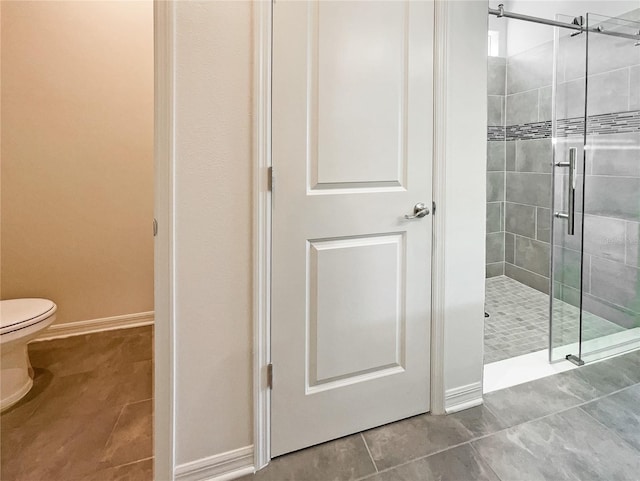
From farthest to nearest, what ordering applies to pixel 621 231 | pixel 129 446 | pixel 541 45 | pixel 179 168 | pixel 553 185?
pixel 541 45
pixel 621 231
pixel 553 185
pixel 129 446
pixel 179 168

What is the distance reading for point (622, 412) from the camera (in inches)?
65.1

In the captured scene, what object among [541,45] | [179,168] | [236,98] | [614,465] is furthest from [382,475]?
[541,45]

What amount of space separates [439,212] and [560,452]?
3.42 feet

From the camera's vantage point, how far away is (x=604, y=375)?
195 cm

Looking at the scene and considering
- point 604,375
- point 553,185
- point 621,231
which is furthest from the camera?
point 621,231

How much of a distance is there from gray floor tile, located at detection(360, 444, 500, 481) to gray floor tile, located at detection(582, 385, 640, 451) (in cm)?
64

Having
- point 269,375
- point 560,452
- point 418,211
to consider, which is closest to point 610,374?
point 560,452

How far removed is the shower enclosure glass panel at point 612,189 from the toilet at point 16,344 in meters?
3.00

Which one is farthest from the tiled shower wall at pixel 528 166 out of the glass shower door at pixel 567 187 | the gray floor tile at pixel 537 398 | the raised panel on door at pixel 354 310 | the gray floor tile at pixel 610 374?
the raised panel on door at pixel 354 310

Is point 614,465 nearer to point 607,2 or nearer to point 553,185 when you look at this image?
point 553,185

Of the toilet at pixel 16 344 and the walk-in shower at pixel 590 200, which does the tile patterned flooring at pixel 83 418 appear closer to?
the toilet at pixel 16 344

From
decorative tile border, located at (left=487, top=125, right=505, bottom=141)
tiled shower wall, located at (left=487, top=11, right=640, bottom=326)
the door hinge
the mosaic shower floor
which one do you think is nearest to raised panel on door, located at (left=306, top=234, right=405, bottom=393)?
the door hinge

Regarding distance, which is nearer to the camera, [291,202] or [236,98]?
[236,98]

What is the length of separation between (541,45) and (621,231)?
67.3 inches
